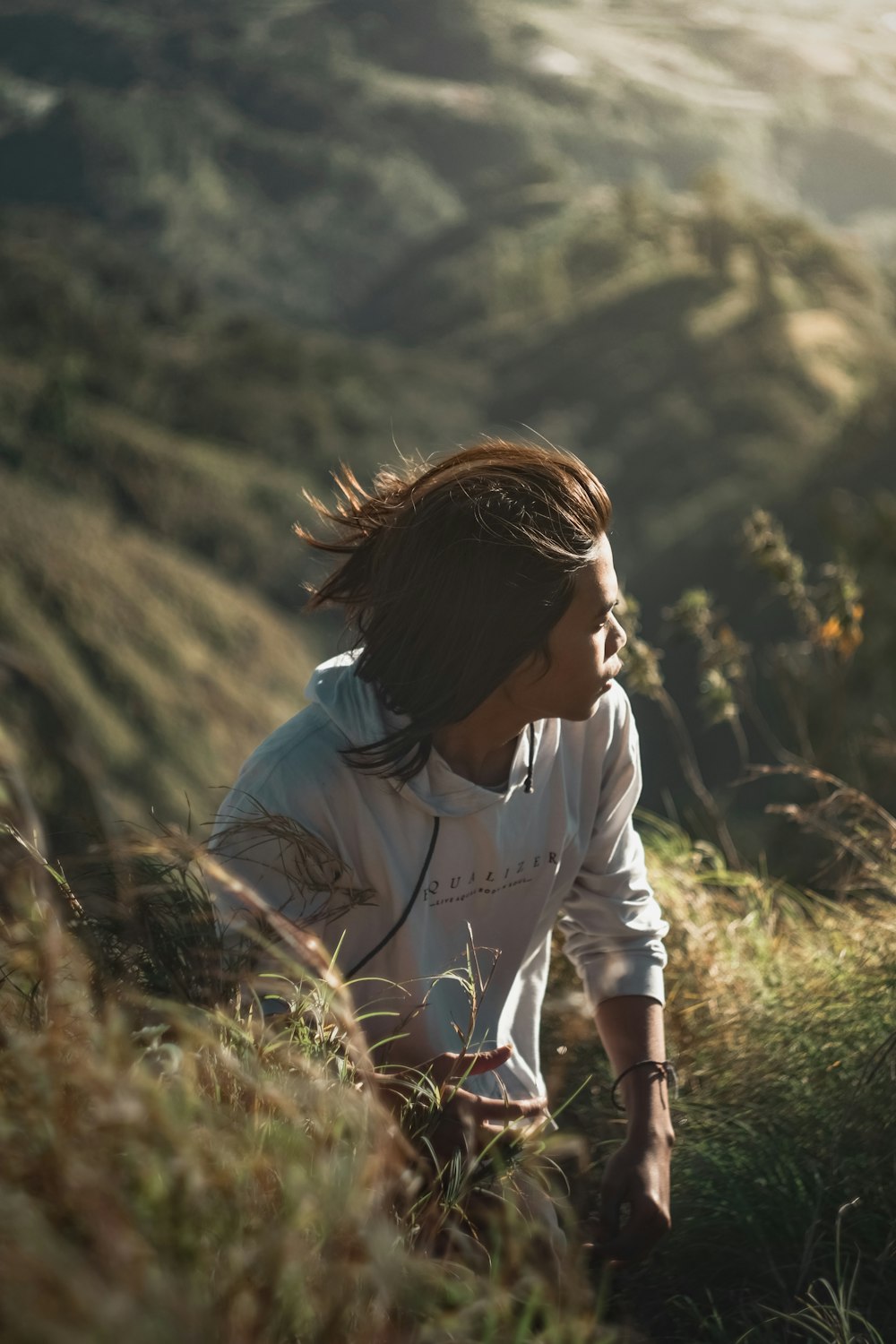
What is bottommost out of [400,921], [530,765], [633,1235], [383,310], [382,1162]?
[383,310]

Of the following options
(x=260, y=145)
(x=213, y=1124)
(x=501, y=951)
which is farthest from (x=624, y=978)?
(x=260, y=145)

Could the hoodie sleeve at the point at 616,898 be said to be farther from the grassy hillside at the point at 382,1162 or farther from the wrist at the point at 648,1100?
the grassy hillside at the point at 382,1162

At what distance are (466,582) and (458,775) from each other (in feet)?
1.05

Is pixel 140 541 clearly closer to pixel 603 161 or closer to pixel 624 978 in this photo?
pixel 624 978

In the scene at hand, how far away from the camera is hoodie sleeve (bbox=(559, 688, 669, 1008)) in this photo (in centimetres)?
229

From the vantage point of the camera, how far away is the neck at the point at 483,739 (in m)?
2.11

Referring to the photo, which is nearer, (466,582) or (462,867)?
(466,582)

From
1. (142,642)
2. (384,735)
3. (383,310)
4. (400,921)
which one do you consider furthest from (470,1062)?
(383,310)

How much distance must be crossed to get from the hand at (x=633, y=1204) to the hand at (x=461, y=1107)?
0.23 m

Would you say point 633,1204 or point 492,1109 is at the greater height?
point 492,1109

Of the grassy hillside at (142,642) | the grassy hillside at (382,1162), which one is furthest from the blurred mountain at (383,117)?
the grassy hillside at (382,1162)

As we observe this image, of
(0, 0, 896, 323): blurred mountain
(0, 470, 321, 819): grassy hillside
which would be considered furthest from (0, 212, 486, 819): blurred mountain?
(0, 0, 896, 323): blurred mountain

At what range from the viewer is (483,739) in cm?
216

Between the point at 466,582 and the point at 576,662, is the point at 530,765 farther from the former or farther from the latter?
the point at 466,582
